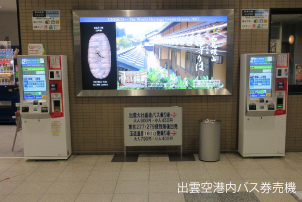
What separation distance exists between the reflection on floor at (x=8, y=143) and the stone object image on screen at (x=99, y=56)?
228 centimetres

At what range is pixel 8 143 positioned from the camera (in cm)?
618

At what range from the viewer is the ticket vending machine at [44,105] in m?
4.58

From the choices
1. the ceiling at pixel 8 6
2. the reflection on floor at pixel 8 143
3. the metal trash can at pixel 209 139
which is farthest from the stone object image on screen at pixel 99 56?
the ceiling at pixel 8 6

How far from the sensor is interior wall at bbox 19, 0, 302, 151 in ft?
16.1

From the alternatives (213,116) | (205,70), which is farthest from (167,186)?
(205,70)

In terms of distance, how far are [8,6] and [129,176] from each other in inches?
282

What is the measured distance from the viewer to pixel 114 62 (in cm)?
495

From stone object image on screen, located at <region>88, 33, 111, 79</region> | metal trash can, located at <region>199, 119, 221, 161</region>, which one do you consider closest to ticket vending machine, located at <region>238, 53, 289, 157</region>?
metal trash can, located at <region>199, 119, 221, 161</region>

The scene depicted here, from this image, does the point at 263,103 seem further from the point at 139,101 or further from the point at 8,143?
the point at 8,143

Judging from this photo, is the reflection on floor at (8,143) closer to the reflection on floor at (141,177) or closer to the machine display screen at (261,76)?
the reflection on floor at (141,177)

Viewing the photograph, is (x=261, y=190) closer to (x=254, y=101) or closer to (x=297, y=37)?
(x=254, y=101)

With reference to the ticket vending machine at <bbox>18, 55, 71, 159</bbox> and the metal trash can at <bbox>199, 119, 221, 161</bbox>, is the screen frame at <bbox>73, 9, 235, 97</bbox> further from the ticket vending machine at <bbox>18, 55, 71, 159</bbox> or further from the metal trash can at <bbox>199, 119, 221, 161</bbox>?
the metal trash can at <bbox>199, 119, 221, 161</bbox>

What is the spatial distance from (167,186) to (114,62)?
2.43 m

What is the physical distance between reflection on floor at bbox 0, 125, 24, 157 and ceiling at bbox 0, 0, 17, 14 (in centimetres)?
363
